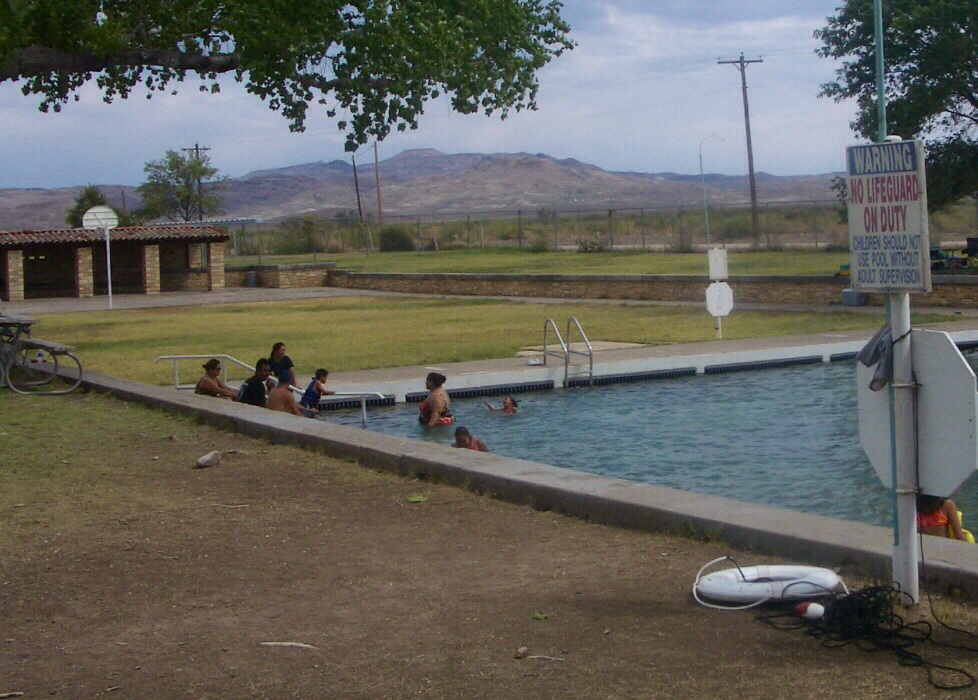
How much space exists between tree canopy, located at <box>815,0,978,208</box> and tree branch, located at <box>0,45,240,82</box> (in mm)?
14613

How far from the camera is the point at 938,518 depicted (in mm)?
7457

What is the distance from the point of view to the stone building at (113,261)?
48.0 m

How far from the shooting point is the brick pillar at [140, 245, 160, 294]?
5081cm

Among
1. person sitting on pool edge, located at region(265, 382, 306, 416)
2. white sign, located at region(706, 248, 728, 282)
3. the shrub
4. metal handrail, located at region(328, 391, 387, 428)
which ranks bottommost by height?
metal handrail, located at region(328, 391, 387, 428)

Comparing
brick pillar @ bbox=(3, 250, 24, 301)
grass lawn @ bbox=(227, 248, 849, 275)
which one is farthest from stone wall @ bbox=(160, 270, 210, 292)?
brick pillar @ bbox=(3, 250, 24, 301)

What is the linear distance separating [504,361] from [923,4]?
13924mm

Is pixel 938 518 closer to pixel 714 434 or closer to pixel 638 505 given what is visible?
pixel 638 505

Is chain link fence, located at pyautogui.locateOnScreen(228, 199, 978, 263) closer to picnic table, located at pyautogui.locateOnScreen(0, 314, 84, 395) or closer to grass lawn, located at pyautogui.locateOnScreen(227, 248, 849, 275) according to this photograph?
grass lawn, located at pyautogui.locateOnScreen(227, 248, 849, 275)

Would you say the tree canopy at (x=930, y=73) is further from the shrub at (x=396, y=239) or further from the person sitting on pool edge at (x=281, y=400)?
the shrub at (x=396, y=239)

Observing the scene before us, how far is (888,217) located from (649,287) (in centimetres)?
2864

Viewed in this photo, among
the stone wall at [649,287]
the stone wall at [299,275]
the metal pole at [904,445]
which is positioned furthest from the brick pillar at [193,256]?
the metal pole at [904,445]

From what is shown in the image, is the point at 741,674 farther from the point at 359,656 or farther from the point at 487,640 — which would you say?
the point at 359,656

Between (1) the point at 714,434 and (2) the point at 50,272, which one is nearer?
(1) the point at 714,434

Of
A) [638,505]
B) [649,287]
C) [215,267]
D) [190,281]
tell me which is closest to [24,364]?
[638,505]
